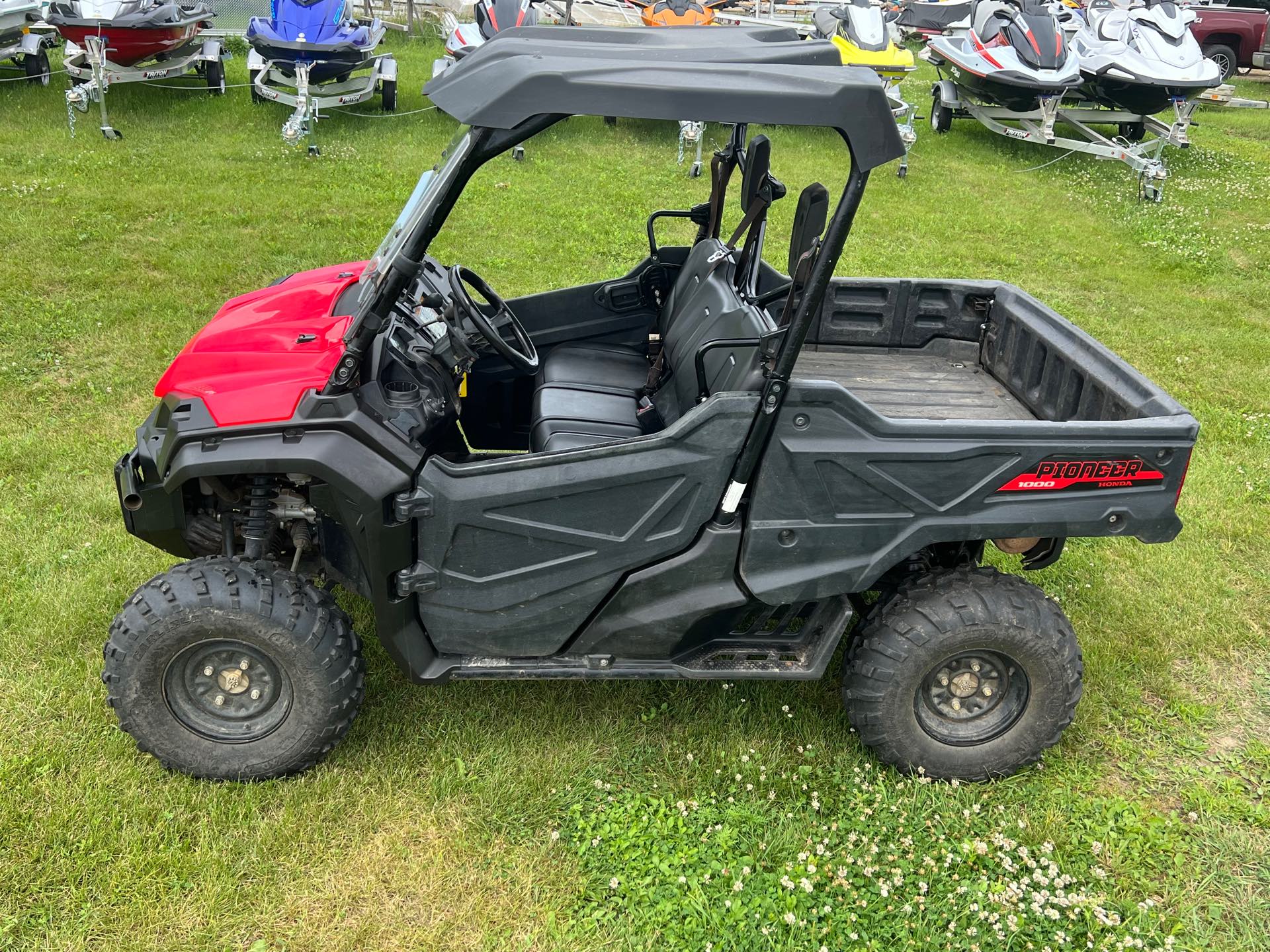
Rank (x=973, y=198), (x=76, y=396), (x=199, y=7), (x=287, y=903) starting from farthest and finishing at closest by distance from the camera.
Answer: (x=199, y=7) → (x=973, y=198) → (x=76, y=396) → (x=287, y=903)

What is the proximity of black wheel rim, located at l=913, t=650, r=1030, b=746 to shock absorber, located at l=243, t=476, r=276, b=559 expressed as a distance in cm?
198

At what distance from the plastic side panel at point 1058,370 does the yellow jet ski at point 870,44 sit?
23.8 ft

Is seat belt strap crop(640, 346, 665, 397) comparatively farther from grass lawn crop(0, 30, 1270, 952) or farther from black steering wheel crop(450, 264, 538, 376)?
grass lawn crop(0, 30, 1270, 952)

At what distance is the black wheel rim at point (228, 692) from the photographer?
9.66ft

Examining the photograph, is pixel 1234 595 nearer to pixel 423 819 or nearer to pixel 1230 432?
pixel 1230 432

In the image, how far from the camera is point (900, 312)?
4.13 m

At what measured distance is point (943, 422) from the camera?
9.14 feet

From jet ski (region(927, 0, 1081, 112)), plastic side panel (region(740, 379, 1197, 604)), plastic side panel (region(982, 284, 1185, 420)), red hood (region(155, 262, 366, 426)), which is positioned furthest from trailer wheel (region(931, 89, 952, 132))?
red hood (region(155, 262, 366, 426))

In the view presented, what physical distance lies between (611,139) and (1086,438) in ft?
30.0

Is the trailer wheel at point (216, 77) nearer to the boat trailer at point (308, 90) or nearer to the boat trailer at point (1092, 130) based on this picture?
the boat trailer at point (308, 90)

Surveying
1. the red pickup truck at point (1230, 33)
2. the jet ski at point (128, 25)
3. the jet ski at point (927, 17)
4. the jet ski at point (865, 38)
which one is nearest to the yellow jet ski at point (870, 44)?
the jet ski at point (865, 38)

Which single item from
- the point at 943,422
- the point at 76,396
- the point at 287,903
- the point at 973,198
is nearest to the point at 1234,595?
the point at 943,422

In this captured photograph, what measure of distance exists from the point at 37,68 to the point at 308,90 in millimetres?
3137

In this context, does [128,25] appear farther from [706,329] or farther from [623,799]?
[623,799]
